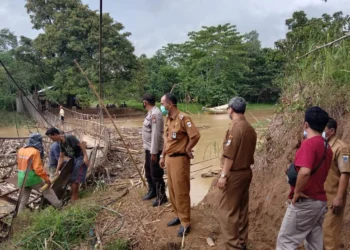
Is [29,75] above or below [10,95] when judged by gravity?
above

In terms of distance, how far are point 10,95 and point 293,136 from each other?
24.7m

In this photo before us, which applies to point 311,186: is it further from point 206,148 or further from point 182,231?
point 206,148

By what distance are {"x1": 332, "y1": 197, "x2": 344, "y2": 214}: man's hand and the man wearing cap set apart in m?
4.15

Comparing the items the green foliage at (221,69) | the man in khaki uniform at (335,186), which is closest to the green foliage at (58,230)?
A: the man in khaki uniform at (335,186)

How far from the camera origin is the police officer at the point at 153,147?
15.6 ft

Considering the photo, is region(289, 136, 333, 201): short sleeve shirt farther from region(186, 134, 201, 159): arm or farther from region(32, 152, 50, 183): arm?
region(32, 152, 50, 183): arm

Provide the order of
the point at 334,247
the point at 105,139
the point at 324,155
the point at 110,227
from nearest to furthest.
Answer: the point at 324,155, the point at 334,247, the point at 110,227, the point at 105,139

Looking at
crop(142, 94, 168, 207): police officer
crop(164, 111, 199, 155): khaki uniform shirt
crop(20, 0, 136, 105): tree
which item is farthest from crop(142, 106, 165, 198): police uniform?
crop(20, 0, 136, 105): tree

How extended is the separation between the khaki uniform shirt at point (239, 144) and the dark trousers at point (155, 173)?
1.76 m

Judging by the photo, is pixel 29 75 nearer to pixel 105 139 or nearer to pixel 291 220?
pixel 105 139

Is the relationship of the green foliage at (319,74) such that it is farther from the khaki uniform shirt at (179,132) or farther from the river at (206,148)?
the khaki uniform shirt at (179,132)

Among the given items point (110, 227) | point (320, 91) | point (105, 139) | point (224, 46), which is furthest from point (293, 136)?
point (224, 46)

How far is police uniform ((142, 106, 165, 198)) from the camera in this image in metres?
4.75

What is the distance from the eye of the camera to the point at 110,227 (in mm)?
4422
